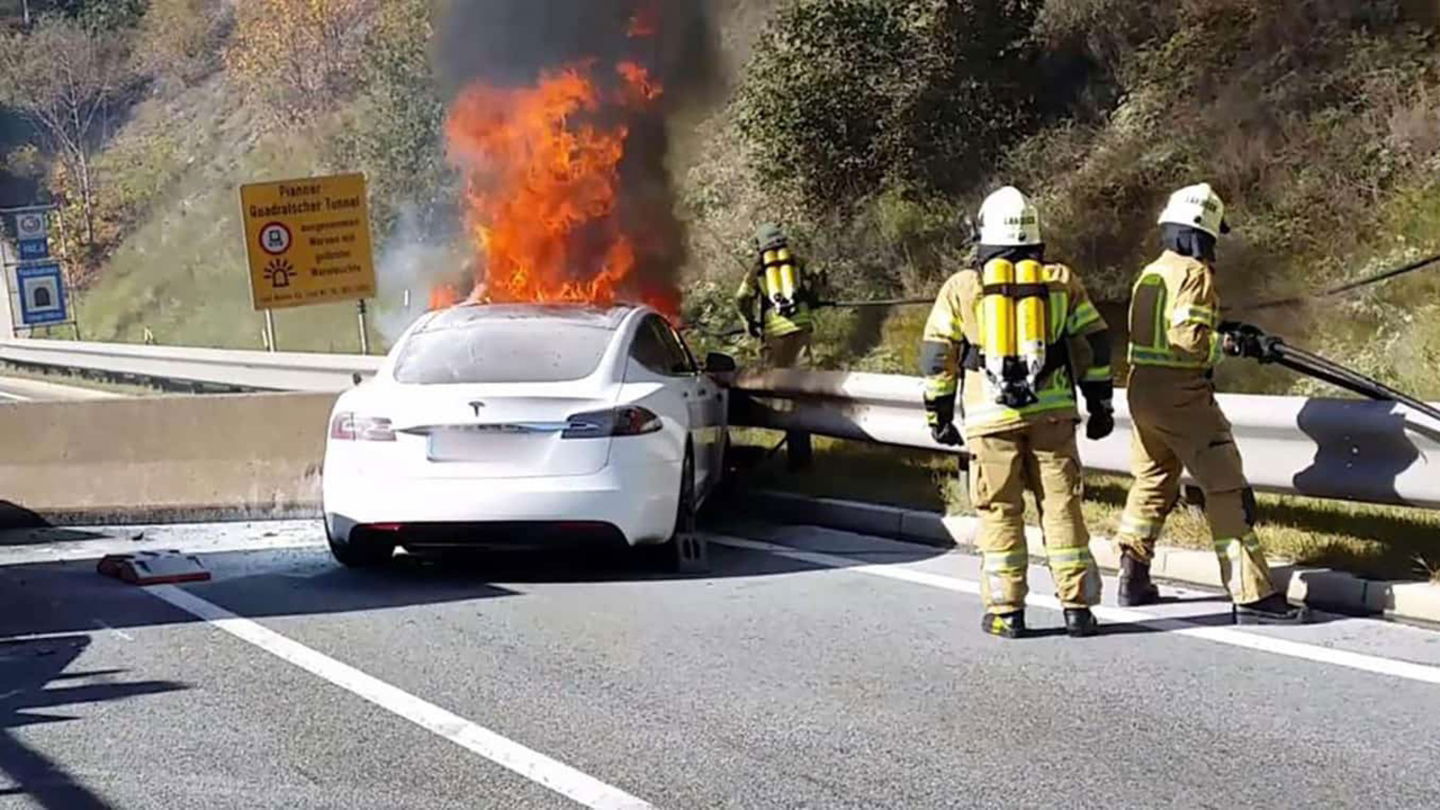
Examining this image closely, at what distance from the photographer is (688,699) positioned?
229 inches

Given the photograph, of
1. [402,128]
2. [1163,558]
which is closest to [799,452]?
[1163,558]

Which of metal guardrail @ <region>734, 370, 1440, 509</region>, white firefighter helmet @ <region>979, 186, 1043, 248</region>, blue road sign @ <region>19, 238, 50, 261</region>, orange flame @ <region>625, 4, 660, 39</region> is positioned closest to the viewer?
white firefighter helmet @ <region>979, 186, 1043, 248</region>

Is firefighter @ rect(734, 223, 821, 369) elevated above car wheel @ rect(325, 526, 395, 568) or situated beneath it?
elevated above

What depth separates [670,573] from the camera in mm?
8359

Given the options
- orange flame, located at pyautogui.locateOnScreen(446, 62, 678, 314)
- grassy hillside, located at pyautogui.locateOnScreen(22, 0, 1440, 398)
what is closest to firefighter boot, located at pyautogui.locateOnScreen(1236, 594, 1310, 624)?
grassy hillside, located at pyautogui.locateOnScreen(22, 0, 1440, 398)

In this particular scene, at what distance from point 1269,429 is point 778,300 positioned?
22.1 ft

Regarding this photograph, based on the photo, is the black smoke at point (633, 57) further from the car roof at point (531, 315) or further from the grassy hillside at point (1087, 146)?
the car roof at point (531, 315)

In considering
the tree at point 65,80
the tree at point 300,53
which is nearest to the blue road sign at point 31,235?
the tree at point 300,53

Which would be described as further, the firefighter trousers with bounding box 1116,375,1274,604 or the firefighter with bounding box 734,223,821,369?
the firefighter with bounding box 734,223,821,369

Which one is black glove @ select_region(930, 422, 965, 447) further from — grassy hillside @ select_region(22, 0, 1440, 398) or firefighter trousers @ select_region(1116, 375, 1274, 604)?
grassy hillside @ select_region(22, 0, 1440, 398)

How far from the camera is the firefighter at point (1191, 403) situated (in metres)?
6.55

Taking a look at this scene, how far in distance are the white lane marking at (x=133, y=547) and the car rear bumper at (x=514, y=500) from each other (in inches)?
64.1

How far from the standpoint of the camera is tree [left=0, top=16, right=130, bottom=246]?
55.7 meters

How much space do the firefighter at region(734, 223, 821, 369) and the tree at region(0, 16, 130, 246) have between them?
46.0m
